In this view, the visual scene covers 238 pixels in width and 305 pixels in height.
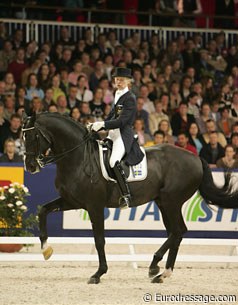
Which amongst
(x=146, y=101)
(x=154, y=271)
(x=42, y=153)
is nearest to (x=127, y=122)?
(x=42, y=153)

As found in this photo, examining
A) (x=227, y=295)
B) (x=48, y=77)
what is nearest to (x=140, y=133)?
(x=48, y=77)

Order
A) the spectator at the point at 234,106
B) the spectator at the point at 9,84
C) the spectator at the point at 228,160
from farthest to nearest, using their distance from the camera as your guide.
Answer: the spectator at the point at 234,106 < the spectator at the point at 9,84 < the spectator at the point at 228,160

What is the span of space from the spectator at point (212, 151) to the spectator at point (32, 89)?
11.3ft

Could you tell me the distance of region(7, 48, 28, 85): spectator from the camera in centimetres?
1812

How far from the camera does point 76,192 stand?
10461mm

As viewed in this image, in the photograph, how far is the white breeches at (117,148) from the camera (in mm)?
10617

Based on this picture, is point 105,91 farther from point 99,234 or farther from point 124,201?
point 99,234

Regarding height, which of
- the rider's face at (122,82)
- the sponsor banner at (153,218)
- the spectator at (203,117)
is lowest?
the sponsor banner at (153,218)

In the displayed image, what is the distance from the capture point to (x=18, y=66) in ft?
59.5

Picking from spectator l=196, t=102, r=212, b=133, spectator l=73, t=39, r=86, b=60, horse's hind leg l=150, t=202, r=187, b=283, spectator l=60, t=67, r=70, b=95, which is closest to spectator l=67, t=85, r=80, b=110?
spectator l=60, t=67, r=70, b=95

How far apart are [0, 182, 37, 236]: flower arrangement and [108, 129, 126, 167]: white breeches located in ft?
10.3

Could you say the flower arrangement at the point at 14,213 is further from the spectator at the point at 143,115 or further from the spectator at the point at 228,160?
the spectator at the point at 143,115

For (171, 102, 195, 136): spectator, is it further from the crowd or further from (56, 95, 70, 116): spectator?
(56, 95, 70, 116): spectator

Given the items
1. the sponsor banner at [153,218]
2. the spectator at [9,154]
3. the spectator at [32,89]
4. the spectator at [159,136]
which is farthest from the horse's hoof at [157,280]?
the spectator at [32,89]
